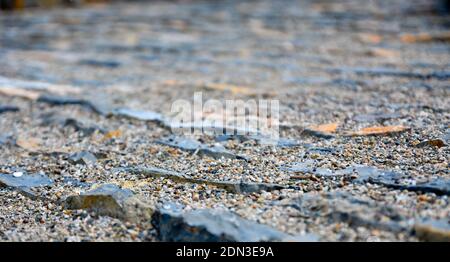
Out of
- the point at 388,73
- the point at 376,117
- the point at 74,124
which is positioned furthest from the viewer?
the point at 388,73

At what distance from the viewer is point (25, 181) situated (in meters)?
2.14

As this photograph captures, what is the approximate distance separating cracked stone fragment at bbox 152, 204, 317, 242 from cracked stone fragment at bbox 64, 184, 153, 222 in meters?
0.08

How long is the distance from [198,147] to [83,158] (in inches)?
20.8

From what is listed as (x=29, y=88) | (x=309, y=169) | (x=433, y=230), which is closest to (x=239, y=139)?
(x=309, y=169)

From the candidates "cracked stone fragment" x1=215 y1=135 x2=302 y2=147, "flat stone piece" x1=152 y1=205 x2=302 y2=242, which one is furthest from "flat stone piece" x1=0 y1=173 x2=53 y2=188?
"cracked stone fragment" x1=215 y1=135 x2=302 y2=147

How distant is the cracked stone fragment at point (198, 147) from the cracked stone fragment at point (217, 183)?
28 cm

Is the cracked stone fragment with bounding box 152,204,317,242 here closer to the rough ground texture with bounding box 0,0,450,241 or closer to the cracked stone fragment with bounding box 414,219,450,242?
the rough ground texture with bounding box 0,0,450,241

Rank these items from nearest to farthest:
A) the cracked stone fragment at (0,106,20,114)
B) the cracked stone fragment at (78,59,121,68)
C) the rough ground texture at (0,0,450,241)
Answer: the rough ground texture at (0,0,450,241) → the cracked stone fragment at (0,106,20,114) → the cracked stone fragment at (78,59,121,68)

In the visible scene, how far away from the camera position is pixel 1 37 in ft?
19.6

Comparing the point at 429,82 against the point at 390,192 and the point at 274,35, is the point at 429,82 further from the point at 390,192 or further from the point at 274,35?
the point at 274,35

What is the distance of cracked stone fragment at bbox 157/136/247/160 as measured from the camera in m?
2.27

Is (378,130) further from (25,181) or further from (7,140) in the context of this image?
(7,140)
